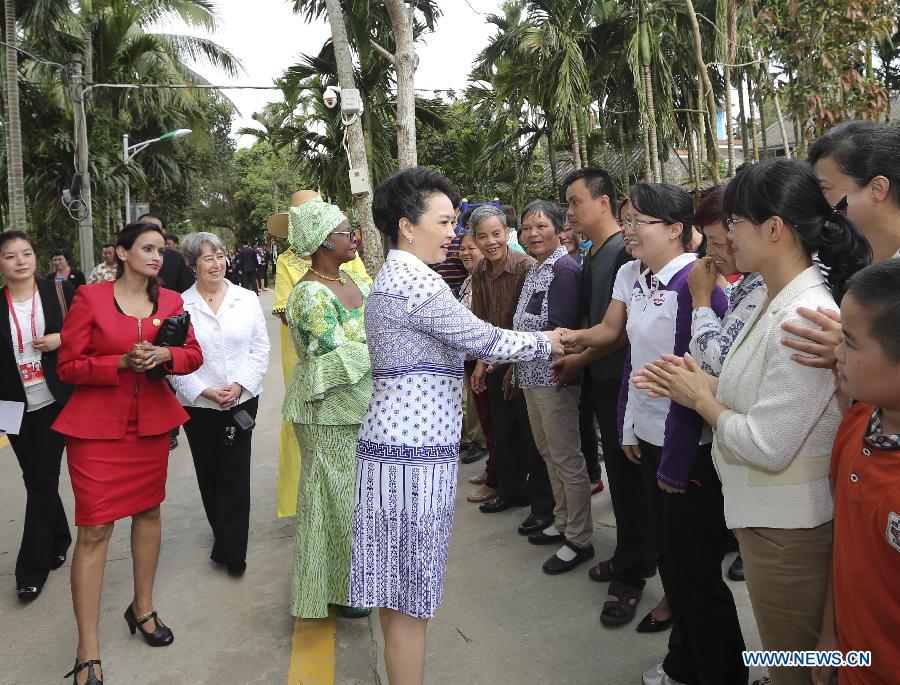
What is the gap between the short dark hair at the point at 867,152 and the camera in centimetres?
209

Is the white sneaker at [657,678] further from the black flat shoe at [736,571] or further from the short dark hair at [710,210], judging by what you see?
the short dark hair at [710,210]

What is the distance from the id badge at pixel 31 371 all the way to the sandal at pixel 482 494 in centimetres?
282

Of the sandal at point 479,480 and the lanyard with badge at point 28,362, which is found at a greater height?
the lanyard with badge at point 28,362

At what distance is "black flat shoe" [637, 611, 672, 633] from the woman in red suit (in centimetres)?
219

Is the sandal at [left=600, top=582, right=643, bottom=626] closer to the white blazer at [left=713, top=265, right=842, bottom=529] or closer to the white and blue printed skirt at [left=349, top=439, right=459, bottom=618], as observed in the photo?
the white and blue printed skirt at [left=349, top=439, right=459, bottom=618]

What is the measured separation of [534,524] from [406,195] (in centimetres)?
259

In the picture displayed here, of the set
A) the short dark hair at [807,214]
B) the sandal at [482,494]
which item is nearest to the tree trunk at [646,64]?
the sandal at [482,494]

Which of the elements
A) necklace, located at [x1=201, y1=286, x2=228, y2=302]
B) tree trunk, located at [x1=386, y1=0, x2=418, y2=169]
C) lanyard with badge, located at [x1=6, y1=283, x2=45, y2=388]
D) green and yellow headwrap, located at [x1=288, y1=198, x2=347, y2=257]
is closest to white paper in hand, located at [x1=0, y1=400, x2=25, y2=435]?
lanyard with badge, located at [x1=6, y1=283, x2=45, y2=388]

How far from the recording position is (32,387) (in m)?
4.01

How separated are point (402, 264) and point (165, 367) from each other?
4.98 feet

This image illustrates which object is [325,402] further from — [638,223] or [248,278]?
[248,278]

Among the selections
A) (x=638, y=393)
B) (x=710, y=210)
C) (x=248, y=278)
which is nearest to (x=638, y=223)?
(x=710, y=210)

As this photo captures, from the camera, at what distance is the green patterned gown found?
336cm

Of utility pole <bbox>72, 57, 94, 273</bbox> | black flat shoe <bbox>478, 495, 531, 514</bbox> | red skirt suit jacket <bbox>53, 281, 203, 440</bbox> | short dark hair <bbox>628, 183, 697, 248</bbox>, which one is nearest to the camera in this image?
short dark hair <bbox>628, 183, 697, 248</bbox>
